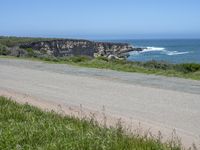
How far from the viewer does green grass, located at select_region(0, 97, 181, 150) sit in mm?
7469

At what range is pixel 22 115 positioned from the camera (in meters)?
10.0

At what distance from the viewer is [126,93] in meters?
14.8

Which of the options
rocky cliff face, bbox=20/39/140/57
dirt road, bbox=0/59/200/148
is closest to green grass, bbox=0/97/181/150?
dirt road, bbox=0/59/200/148

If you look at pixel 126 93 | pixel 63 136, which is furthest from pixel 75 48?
pixel 63 136

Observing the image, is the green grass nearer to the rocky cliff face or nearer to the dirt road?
the dirt road

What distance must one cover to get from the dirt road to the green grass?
1332 mm

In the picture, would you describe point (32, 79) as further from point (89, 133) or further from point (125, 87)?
point (89, 133)

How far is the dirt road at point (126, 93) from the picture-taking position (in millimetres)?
10625

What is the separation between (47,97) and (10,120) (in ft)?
16.0

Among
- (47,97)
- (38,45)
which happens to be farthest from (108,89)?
(38,45)

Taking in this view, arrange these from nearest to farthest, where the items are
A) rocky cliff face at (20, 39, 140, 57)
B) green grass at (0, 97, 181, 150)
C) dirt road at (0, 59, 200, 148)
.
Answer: green grass at (0, 97, 181, 150) → dirt road at (0, 59, 200, 148) → rocky cliff face at (20, 39, 140, 57)

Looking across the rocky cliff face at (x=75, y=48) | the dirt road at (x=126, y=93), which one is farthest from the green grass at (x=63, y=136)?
the rocky cliff face at (x=75, y=48)

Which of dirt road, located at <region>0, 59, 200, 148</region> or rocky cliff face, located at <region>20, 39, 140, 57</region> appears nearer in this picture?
dirt road, located at <region>0, 59, 200, 148</region>

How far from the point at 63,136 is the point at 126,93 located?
269 inches
